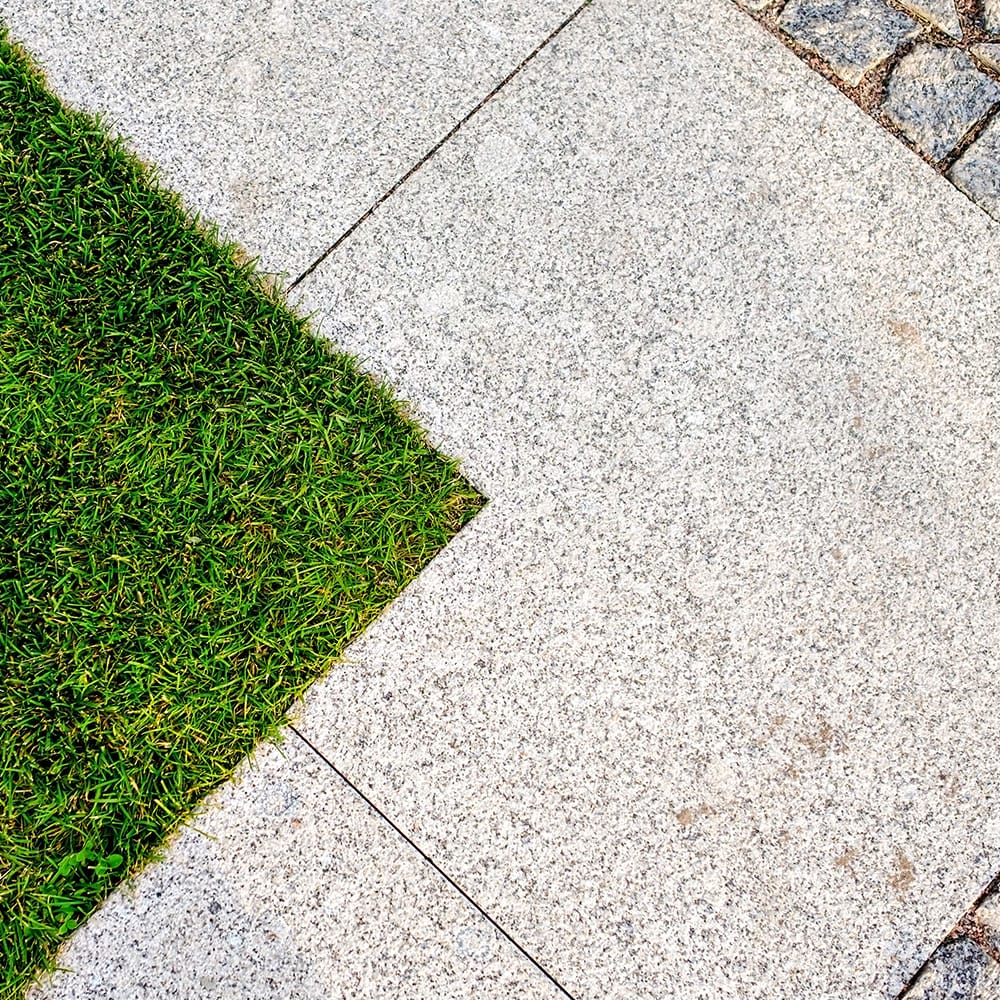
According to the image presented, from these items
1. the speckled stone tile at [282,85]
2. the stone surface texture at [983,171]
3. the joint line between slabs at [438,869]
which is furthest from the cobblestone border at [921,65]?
the joint line between slabs at [438,869]

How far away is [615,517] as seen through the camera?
274 centimetres

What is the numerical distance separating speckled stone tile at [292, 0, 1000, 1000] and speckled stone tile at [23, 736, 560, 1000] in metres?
0.09

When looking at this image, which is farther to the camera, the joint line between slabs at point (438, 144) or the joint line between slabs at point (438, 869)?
the joint line between slabs at point (438, 144)

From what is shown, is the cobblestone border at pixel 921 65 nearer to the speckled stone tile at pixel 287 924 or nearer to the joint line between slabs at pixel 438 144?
the joint line between slabs at pixel 438 144

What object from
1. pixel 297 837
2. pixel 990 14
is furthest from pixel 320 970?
pixel 990 14

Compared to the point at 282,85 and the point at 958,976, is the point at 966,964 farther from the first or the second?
the point at 282,85

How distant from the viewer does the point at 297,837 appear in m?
2.48

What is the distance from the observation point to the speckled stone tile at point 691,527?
2492 millimetres

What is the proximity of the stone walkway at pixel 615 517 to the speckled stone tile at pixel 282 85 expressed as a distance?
1 centimetres

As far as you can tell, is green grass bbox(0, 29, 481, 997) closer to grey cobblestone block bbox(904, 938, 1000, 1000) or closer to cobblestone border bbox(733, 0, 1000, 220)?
grey cobblestone block bbox(904, 938, 1000, 1000)

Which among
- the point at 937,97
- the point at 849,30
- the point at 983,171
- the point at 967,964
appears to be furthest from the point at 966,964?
the point at 849,30

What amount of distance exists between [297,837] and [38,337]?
1489 mm

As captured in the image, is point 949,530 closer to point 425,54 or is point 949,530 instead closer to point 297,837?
point 297,837

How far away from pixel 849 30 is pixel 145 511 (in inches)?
98.5
